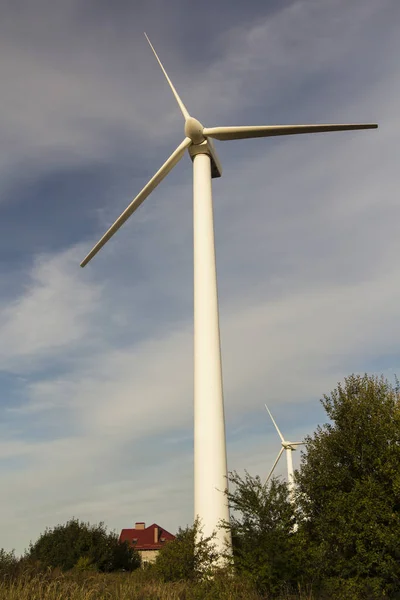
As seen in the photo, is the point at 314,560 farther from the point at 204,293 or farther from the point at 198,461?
the point at 204,293

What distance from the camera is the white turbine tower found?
29.3 m

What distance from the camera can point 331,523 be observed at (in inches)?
1053

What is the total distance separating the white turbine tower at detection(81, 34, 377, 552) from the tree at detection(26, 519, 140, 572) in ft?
118

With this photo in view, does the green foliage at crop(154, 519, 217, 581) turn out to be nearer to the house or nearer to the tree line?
the tree line

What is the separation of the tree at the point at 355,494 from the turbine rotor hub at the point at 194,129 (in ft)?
67.6

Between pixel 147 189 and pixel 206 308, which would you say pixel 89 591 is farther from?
pixel 147 189

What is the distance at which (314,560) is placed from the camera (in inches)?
1001

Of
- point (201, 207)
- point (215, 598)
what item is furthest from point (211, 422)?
point (201, 207)

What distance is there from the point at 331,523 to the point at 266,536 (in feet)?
11.9

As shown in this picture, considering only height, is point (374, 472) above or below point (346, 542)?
above

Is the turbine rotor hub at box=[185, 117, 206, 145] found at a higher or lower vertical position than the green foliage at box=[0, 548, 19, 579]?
higher

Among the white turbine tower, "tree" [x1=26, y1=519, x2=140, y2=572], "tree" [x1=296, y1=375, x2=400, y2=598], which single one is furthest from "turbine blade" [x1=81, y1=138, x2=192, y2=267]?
"tree" [x1=26, y1=519, x2=140, y2=572]

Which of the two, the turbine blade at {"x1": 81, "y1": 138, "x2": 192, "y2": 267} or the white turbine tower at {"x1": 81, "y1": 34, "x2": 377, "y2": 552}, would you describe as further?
the turbine blade at {"x1": 81, "y1": 138, "x2": 192, "y2": 267}

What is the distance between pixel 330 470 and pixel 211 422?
7.01 m
